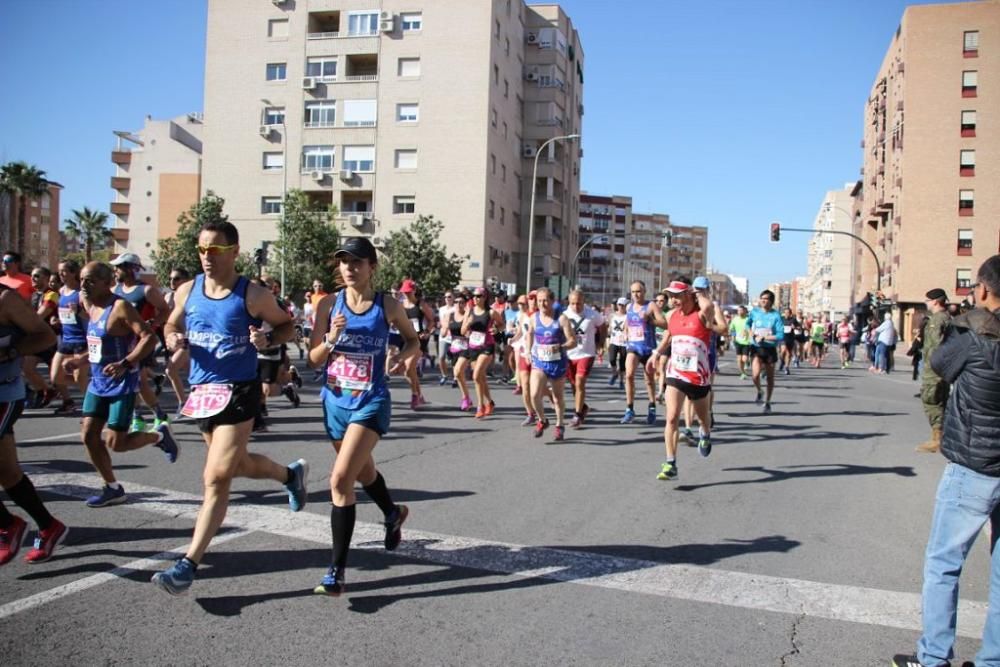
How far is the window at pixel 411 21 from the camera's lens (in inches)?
1999

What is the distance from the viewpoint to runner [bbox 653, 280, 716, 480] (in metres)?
7.91

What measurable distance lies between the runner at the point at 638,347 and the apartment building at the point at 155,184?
220 ft

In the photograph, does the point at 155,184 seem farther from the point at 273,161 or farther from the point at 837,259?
the point at 837,259

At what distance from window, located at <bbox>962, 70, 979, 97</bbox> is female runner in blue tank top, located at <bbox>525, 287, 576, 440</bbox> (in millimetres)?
60481

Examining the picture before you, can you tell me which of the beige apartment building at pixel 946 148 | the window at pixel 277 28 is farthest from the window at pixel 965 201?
the window at pixel 277 28

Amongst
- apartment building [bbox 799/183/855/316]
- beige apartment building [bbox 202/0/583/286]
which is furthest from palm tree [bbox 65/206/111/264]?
apartment building [bbox 799/183/855/316]

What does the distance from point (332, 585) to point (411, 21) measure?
51.2m

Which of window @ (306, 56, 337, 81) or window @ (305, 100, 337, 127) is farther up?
window @ (306, 56, 337, 81)

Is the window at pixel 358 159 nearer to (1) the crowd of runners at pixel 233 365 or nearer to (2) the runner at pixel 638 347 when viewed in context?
(2) the runner at pixel 638 347

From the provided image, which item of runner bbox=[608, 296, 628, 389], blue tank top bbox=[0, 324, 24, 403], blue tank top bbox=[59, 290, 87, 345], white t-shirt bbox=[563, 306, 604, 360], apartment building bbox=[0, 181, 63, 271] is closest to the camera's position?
blue tank top bbox=[0, 324, 24, 403]

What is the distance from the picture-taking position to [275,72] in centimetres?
5244

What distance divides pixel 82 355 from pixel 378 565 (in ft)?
18.4

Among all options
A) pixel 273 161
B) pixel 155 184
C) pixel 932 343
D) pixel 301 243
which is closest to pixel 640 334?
pixel 932 343

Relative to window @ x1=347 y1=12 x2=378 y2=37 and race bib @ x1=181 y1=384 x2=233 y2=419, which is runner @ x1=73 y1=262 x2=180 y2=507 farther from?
window @ x1=347 y1=12 x2=378 y2=37
